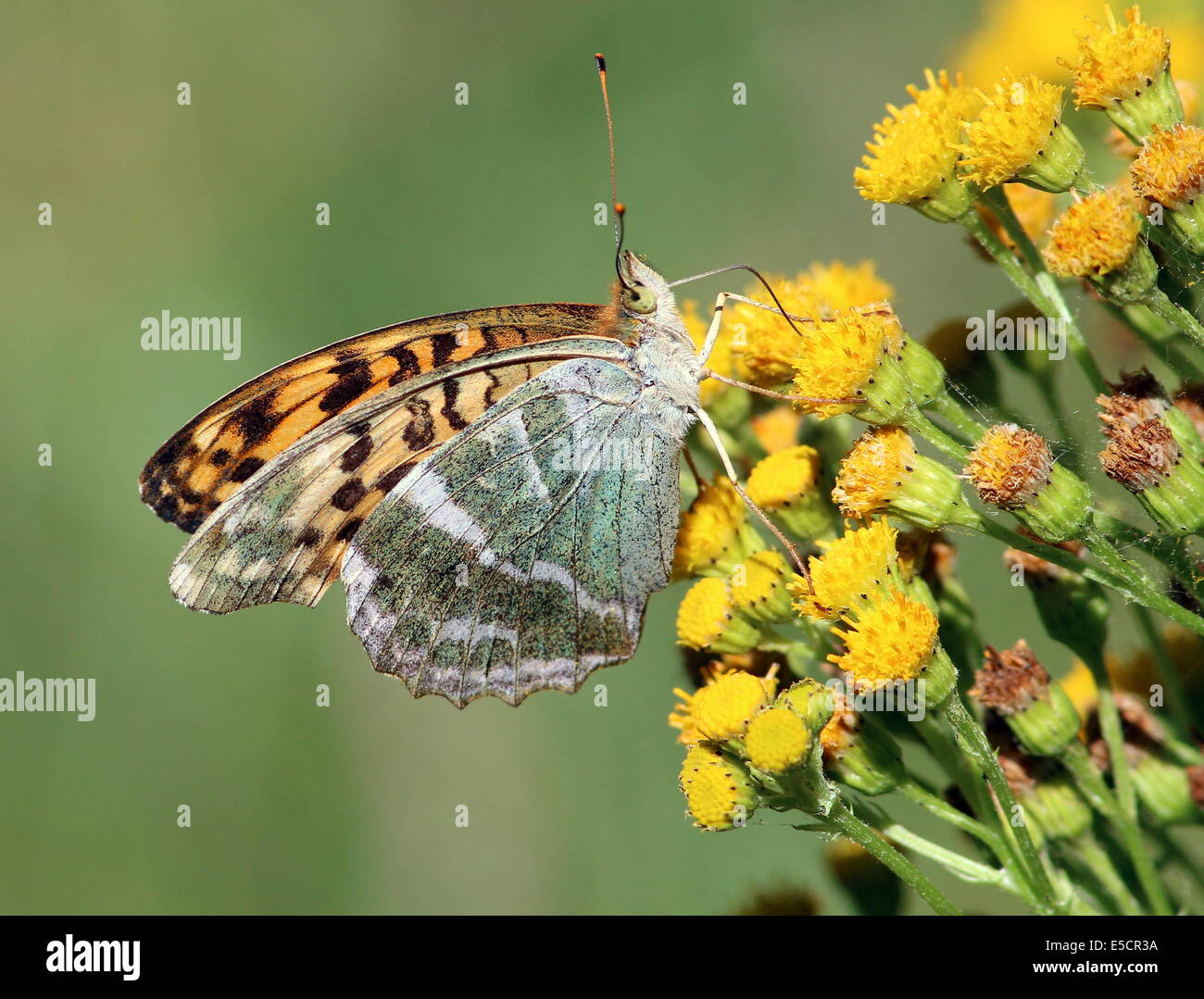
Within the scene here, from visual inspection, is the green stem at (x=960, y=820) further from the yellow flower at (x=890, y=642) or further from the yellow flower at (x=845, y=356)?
the yellow flower at (x=845, y=356)

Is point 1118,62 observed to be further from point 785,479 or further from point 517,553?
point 517,553

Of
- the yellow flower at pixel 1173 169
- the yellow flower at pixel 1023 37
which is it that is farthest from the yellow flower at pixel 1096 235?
the yellow flower at pixel 1023 37

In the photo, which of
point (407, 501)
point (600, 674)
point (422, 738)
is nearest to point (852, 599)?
point (407, 501)

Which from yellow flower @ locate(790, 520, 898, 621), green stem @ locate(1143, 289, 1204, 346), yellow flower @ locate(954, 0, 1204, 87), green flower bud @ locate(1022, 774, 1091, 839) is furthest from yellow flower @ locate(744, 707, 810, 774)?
yellow flower @ locate(954, 0, 1204, 87)

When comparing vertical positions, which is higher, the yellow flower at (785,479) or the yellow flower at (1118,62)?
the yellow flower at (1118,62)

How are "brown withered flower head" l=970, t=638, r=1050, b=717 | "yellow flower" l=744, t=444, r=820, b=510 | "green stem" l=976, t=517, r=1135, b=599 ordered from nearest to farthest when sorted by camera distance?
1. "green stem" l=976, t=517, r=1135, b=599
2. "brown withered flower head" l=970, t=638, r=1050, b=717
3. "yellow flower" l=744, t=444, r=820, b=510

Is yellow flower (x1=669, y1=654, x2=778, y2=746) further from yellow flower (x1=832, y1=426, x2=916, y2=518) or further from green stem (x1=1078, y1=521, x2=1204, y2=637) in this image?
green stem (x1=1078, y1=521, x2=1204, y2=637)
